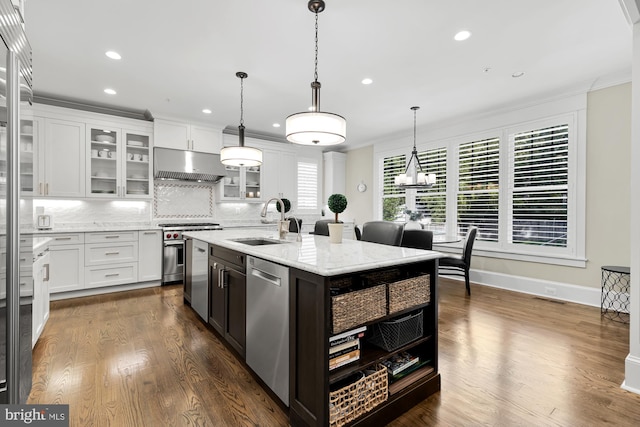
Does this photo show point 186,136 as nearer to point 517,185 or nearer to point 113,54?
point 113,54

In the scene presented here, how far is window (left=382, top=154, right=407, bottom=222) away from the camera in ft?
20.5

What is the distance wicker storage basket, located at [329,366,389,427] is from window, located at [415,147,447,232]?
13.5ft

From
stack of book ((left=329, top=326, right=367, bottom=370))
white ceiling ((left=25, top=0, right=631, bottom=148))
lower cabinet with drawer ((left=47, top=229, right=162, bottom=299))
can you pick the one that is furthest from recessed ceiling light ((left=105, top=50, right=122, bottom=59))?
stack of book ((left=329, top=326, right=367, bottom=370))

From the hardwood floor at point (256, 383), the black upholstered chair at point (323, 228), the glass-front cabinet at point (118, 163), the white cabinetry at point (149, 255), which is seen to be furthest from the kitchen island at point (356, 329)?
the glass-front cabinet at point (118, 163)

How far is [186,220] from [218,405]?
4.22 meters

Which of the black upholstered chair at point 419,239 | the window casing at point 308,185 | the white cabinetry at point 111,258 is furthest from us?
the window casing at point 308,185

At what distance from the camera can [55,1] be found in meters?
2.32

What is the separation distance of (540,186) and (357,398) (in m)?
4.17

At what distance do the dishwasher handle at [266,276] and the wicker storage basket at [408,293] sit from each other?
0.68 meters

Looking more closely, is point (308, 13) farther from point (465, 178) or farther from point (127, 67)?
point (465, 178)

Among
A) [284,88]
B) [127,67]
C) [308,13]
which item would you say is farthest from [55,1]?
[284,88]

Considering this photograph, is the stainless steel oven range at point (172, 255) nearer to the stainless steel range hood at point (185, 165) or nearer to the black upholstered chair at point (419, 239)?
the stainless steel range hood at point (185, 165)

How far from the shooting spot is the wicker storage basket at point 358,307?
1.56 metres

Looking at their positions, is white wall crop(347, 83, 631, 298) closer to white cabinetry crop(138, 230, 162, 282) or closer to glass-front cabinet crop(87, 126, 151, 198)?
white cabinetry crop(138, 230, 162, 282)
